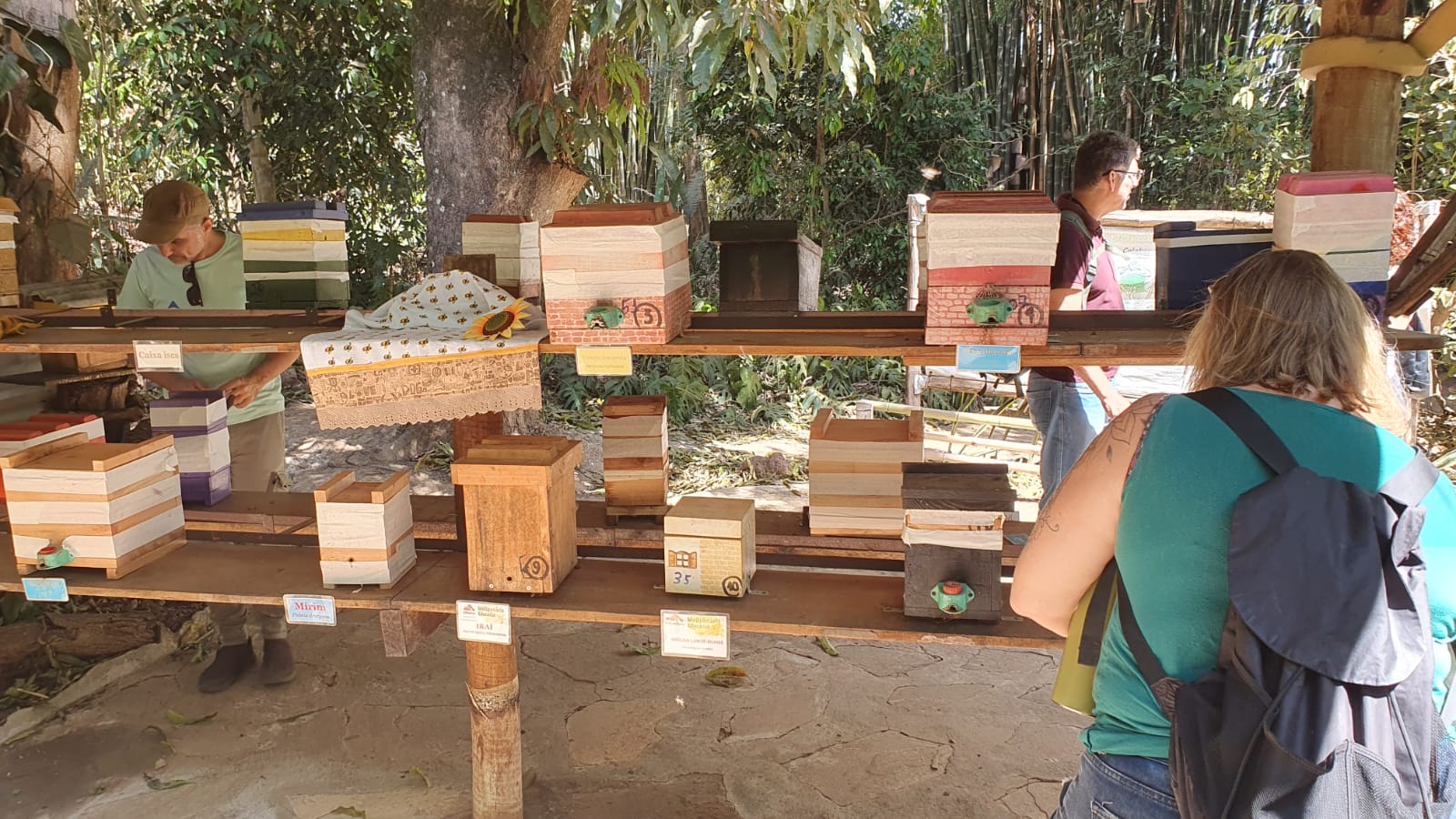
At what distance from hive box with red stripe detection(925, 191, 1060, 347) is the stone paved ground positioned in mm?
1645

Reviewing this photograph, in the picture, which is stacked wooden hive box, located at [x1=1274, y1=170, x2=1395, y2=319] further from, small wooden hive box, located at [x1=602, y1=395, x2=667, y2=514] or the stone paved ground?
the stone paved ground

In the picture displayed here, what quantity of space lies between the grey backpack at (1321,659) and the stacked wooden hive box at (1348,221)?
71 centimetres

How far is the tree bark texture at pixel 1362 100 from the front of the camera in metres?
2.14

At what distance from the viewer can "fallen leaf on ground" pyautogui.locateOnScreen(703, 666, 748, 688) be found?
12.6 feet

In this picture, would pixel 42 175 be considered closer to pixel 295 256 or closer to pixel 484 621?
pixel 295 256

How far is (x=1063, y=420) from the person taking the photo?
363 centimetres

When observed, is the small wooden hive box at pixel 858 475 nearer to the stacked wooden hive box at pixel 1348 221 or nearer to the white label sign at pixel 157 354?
the stacked wooden hive box at pixel 1348 221

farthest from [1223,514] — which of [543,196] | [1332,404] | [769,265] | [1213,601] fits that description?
[543,196]

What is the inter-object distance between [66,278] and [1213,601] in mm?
4491

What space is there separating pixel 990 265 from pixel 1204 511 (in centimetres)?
74

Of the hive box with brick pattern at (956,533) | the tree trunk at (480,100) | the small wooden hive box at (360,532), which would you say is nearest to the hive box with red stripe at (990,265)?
the hive box with brick pattern at (956,533)

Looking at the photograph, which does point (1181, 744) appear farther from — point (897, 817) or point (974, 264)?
point (897, 817)

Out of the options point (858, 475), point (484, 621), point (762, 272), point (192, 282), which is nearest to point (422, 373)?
point (484, 621)

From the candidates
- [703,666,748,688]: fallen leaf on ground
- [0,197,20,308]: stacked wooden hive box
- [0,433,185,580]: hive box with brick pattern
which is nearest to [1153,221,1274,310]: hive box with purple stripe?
[703,666,748,688]: fallen leaf on ground
